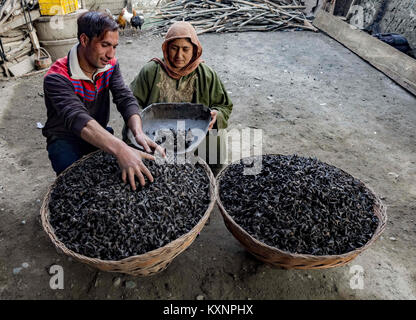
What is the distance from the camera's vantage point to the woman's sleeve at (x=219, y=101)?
8.91 feet

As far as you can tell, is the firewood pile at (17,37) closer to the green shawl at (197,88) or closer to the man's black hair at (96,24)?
the green shawl at (197,88)

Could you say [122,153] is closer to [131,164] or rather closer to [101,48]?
[131,164]

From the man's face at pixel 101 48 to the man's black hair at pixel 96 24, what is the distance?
26 mm

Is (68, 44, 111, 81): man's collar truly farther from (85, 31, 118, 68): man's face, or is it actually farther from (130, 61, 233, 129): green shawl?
(130, 61, 233, 129): green shawl

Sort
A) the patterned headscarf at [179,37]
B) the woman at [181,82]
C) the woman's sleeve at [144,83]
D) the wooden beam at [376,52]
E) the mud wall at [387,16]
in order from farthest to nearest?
the mud wall at [387,16], the wooden beam at [376,52], the woman's sleeve at [144,83], the woman at [181,82], the patterned headscarf at [179,37]

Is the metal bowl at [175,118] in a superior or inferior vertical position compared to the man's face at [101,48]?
inferior

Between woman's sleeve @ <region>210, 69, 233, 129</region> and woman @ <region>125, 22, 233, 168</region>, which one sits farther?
woman's sleeve @ <region>210, 69, 233, 129</region>

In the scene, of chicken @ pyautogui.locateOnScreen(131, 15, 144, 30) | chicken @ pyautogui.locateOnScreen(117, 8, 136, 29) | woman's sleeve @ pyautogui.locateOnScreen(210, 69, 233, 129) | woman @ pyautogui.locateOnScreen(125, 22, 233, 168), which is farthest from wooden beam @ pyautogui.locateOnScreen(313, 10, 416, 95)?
chicken @ pyautogui.locateOnScreen(117, 8, 136, 29)

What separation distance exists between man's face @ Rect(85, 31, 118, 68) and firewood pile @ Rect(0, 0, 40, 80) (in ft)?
12.5

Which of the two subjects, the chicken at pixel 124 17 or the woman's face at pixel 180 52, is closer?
the woman's face at pixel 180 52

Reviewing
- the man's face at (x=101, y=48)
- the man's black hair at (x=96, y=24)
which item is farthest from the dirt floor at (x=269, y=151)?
the man's black hair at (x=96, y=24)

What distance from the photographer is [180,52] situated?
2.42 meters

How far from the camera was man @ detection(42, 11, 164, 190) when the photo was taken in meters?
1.90

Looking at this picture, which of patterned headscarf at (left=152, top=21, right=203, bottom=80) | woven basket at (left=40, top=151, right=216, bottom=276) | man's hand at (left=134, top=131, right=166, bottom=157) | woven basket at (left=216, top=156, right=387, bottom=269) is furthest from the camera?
patterned headscarf at (left=152, top=21, right=203, bottom=80)
